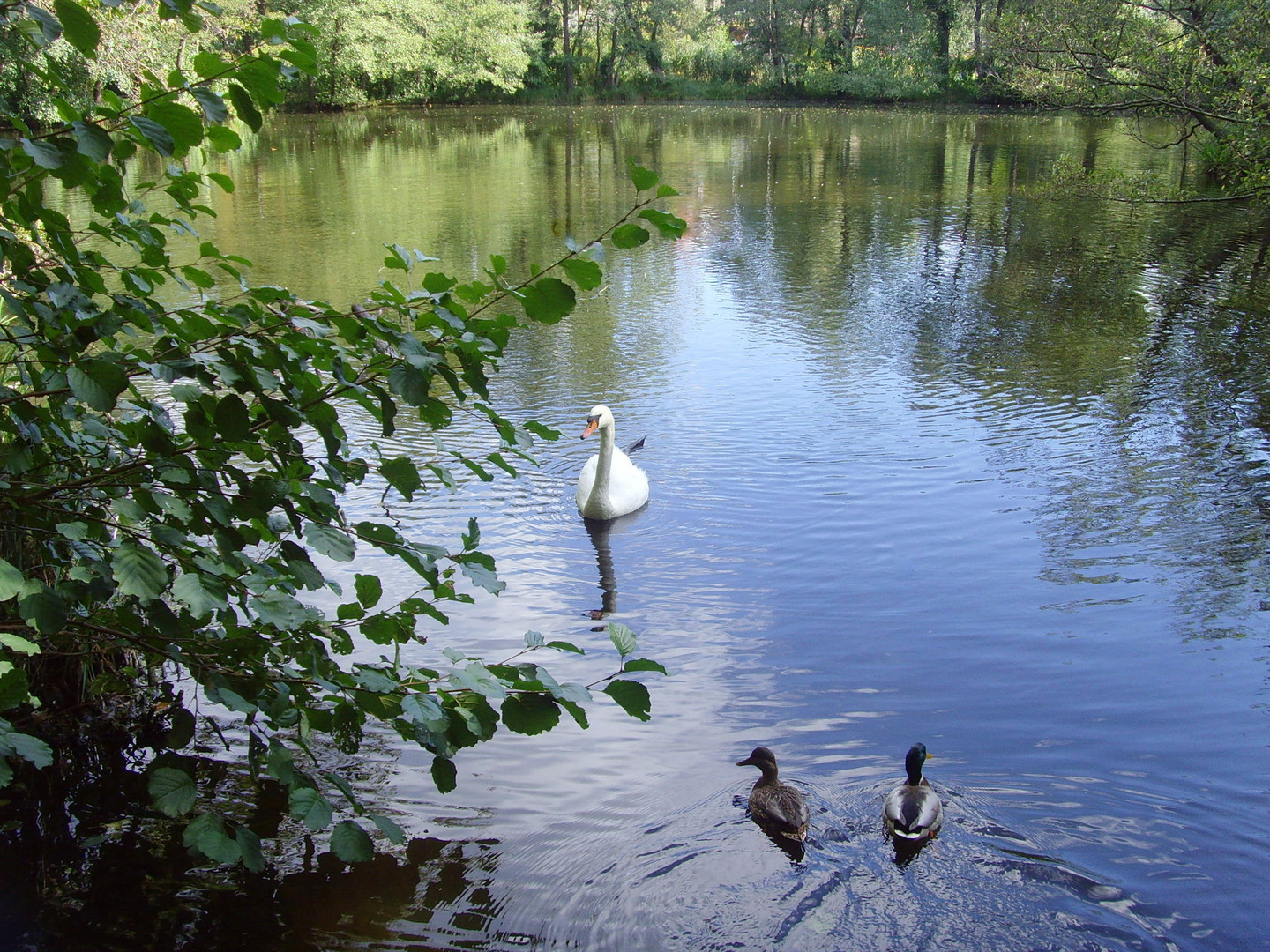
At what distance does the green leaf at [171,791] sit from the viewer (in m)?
2.54

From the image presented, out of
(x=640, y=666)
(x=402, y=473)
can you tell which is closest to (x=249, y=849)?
(x=402, y=473)

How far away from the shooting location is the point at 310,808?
2520 mm

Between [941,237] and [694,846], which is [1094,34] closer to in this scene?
[941,237]

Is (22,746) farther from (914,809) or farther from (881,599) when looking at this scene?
(881,599)

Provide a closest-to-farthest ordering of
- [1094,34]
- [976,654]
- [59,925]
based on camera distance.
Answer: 1. [59,925]
2. [976,654]
3. [1094,34]

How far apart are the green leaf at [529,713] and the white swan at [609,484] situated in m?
4.93

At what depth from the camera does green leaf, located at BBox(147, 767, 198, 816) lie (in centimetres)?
254

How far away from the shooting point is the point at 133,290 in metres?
2.96

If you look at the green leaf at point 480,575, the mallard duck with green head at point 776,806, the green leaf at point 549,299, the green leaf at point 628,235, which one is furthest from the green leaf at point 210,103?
the mallard duck with green head at point 776,806

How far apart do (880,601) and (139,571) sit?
15.7 ft

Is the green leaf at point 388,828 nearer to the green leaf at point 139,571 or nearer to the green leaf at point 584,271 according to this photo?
the green leaf at point 139,571

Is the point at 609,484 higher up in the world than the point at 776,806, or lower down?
higher up

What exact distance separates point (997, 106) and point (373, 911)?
157ft

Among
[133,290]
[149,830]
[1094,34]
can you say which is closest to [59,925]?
[149,830]
